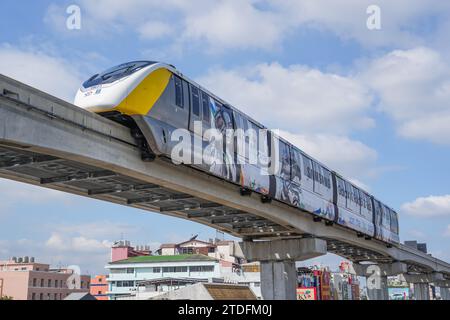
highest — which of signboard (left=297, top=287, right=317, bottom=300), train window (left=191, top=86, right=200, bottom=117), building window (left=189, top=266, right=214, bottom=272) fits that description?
train window (left=191, top=86, right=200, bottom=117)

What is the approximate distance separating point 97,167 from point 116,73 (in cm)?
361

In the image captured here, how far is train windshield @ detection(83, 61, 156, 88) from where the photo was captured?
19.0 meters

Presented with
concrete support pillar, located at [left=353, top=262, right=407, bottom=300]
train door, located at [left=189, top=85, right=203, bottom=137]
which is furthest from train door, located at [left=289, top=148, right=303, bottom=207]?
concrete support pillar, located at [left=353, top=262, right=407, bottom=300]

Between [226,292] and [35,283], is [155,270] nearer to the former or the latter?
[35,283]

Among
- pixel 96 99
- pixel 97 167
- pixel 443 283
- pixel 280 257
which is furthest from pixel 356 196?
pixel 443 283

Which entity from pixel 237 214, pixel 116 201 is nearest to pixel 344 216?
pixel 237 214

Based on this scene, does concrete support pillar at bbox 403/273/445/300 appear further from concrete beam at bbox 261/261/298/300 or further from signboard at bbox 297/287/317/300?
concrete beam at bbox 261/261/298/300

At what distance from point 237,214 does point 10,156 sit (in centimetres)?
1700

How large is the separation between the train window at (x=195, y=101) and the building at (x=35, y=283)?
66604 millimetres

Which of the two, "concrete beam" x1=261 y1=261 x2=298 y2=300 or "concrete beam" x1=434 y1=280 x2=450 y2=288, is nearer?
"concrete beam" x1=261 y1=261 x2=298 y2=300

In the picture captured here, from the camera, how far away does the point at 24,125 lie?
15102 mm

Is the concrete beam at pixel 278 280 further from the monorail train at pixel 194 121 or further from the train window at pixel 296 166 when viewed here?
the train window at pixel 296 166

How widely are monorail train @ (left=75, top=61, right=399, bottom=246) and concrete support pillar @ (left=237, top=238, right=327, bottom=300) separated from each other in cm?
291
